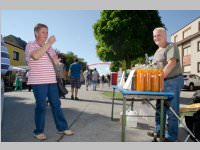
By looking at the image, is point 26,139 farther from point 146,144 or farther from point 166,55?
point 166,55

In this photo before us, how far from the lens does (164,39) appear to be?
5.29 m

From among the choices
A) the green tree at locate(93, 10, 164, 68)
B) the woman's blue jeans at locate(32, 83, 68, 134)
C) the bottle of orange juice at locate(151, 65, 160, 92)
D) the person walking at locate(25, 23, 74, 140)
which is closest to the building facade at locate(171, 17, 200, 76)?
the green tree at locate(93, 10, 164, 68)

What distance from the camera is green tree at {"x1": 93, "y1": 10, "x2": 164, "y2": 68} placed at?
19.2m

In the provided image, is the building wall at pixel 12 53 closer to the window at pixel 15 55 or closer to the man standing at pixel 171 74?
the window at pixel 15 55

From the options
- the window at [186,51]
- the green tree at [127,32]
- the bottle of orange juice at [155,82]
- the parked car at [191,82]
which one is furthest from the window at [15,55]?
the bottle of orange juice at [155,82]

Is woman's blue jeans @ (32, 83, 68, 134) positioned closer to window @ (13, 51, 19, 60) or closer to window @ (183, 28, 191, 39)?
window @ (13, 51, 19, 60)

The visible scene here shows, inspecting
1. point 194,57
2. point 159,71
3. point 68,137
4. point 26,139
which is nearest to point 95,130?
point 68,137

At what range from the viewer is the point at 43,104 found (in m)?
4.92

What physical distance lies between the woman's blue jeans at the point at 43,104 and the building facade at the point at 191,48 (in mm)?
34237

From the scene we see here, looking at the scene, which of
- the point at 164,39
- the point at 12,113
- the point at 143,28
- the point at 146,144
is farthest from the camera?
the point at 143,28

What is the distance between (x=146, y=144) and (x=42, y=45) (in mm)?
2326

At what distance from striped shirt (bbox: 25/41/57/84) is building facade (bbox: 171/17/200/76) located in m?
34.4

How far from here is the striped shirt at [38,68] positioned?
16.1 ft

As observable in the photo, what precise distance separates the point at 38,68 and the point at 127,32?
580 inches
